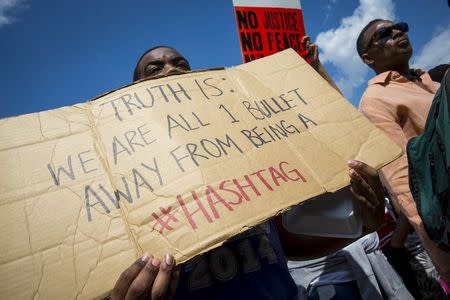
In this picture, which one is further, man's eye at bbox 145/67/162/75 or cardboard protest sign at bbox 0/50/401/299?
man's eye at bbox 145/67/162/75

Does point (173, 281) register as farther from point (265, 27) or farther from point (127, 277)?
point (265, 27)

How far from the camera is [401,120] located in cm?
159

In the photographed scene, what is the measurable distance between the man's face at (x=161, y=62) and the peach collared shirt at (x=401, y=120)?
121cm

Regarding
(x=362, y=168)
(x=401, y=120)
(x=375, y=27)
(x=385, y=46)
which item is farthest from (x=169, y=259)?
(x=375, y=27)

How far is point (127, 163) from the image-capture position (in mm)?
790

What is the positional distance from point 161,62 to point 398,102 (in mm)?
1459

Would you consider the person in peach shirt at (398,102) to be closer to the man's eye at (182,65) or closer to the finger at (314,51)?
the finger at (314,51)

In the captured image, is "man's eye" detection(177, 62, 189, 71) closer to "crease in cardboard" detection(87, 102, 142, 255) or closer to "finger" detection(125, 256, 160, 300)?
"crease in cardboard" detection(87, 102, 142, 255)

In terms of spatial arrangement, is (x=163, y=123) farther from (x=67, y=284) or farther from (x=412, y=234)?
(x=412, y=234)

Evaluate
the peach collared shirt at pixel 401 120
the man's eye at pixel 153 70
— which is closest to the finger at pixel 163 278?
the peach collared shirt at pixel 401 120

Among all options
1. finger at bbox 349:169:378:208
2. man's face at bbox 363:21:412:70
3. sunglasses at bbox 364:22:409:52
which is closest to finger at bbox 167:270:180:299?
finger at bbox 349:169:378:208

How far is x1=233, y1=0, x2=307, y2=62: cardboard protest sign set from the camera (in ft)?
7.88

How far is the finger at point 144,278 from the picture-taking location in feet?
2.14

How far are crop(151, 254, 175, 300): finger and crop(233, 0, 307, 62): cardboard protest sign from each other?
2024 mm
